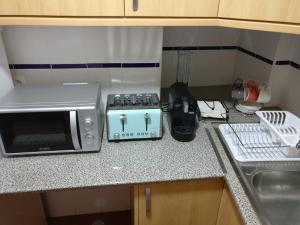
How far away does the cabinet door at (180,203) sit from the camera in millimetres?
1048

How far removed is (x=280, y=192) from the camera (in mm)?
1051

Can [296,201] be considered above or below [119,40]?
below

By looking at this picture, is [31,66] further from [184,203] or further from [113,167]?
[184,203]

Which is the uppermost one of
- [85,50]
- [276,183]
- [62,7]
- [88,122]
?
[62,7]

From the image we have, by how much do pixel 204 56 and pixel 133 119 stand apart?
0.85 metres

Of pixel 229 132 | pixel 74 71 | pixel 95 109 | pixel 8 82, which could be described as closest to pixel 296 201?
pixel 229 132

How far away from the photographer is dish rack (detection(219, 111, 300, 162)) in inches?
43.0

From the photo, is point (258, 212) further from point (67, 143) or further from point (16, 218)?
point (16, 218)

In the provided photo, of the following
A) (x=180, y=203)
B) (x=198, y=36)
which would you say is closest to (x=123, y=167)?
(x=180, y=203)

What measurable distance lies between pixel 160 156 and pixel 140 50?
1.92 feet

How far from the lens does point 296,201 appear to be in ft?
3.36

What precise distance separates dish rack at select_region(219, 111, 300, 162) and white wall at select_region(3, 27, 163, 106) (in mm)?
560

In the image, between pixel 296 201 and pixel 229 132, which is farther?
pixel 229 132

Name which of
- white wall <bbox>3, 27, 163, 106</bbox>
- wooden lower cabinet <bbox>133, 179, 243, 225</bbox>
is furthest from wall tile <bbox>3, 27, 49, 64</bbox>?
wooden lower cabinet <bbox>133, 179, 243, 225</bbox>
